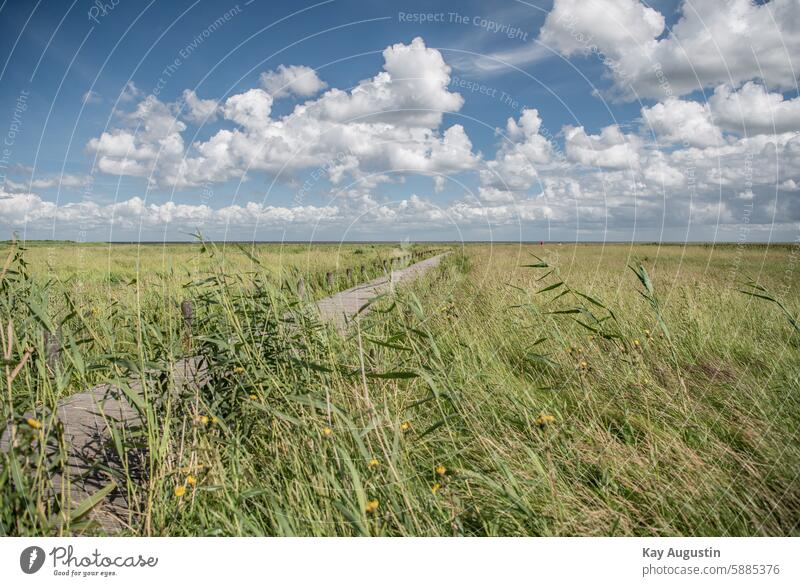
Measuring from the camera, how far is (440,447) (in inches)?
84.7

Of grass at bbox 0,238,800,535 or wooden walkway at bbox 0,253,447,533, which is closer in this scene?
grass at bbox 0,238,800,535

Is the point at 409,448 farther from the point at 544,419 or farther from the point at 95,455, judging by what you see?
the point at 95,455

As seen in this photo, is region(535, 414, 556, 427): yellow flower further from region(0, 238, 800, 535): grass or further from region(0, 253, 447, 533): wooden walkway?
region(0, 253, 447, 533): wooden walkway

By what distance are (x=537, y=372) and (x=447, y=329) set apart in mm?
1160

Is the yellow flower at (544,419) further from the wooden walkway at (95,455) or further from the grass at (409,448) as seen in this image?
the wooden walkway at (95,455)

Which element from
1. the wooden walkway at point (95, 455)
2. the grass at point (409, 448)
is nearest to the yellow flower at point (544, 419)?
the grass at point (409, 448)

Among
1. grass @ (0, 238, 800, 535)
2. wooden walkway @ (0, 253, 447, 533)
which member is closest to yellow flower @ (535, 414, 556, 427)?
grass @ (0, 238, 800, 535)

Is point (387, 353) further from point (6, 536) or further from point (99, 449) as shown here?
point (6, 536)
